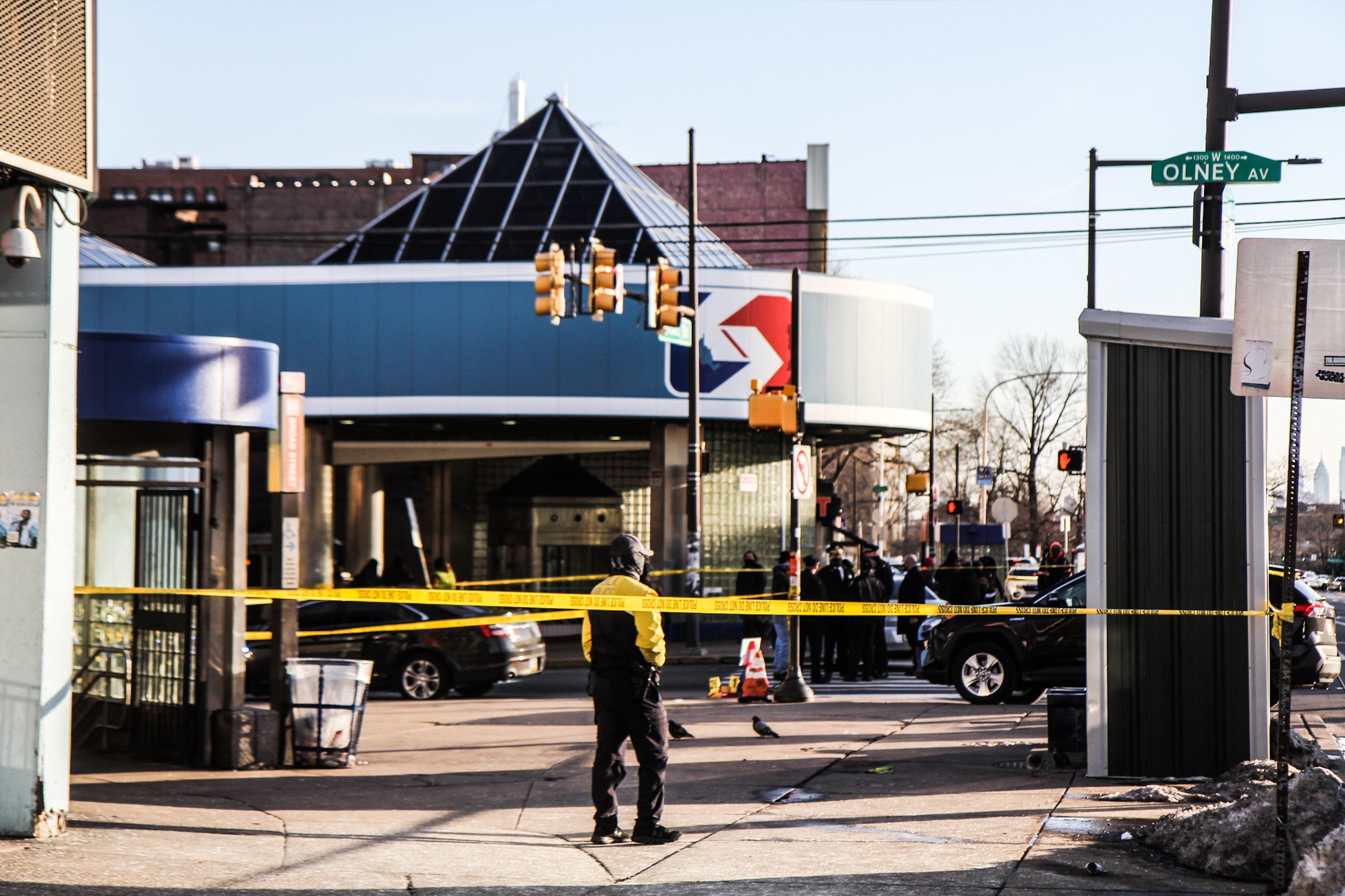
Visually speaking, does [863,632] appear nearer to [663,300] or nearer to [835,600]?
[835,600]

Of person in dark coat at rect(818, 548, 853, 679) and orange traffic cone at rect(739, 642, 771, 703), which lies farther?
person in dark coat at rect(818, 548, 853, 679)

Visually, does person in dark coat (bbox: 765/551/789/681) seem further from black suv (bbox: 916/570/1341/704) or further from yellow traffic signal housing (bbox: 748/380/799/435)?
black suv (bbox: 916/570/1341/704)

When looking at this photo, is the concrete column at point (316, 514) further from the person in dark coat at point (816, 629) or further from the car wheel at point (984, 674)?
the car wheel at point (984, 674)

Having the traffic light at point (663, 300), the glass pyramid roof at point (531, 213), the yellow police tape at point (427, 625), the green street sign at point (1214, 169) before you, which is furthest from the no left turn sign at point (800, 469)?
the glass pyramid roof at point (531, 213)

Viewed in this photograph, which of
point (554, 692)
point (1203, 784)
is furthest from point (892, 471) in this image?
point (1203, 784)

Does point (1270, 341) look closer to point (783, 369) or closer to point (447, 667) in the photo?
point (447, 667)

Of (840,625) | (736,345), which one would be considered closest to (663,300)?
(840,625)

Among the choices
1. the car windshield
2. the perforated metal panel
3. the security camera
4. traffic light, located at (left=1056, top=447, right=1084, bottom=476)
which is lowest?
the car windshield

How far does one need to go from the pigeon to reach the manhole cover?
275 centimetres

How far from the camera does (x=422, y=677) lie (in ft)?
59.3

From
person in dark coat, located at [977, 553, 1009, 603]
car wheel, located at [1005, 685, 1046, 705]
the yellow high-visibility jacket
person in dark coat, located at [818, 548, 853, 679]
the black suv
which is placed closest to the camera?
the yellow high-visibility jacket

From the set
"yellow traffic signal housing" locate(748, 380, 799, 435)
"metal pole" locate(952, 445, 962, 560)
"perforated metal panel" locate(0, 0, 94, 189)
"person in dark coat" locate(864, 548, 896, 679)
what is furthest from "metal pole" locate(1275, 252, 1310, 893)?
"metal pole" locate(952, 445, 962, 560)

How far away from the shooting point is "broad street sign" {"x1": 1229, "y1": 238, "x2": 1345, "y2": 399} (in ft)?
24.3

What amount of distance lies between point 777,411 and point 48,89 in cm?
1243
